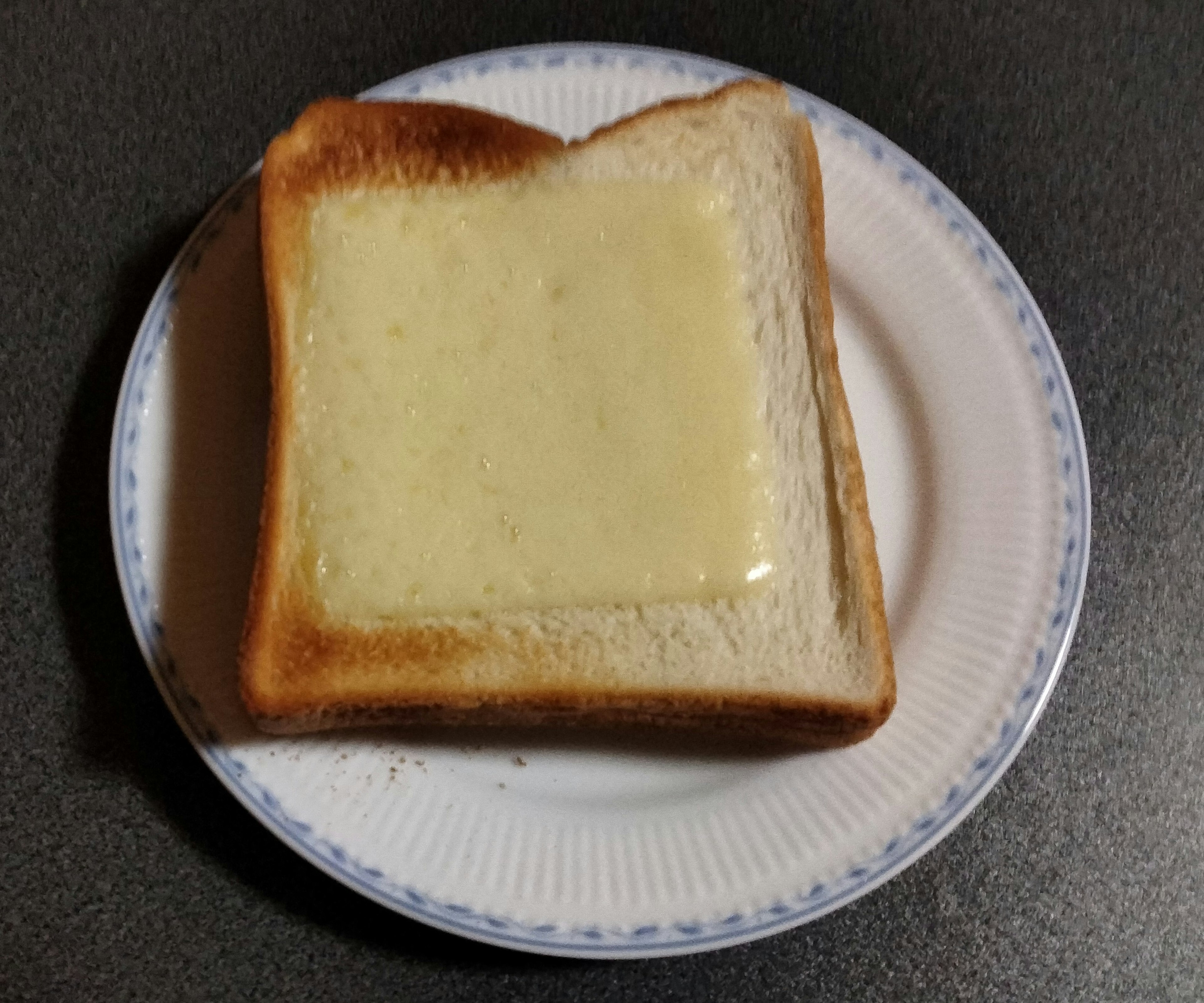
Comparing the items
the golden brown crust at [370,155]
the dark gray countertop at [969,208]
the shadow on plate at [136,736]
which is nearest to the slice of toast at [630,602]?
the golden brown crust at [370,155]

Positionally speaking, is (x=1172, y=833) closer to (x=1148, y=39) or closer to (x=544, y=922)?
(x=544, y=922)

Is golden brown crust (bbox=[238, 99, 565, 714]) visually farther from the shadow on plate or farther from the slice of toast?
the shadow on plate

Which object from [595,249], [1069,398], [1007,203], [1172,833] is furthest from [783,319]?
[1172,833]

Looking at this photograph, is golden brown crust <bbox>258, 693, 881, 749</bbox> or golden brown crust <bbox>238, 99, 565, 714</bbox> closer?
golden brown crust <bbox>258, 693, 881, 749</bbox>

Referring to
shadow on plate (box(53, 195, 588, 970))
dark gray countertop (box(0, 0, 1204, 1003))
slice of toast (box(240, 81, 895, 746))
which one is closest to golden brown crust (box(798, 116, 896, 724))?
slice of toast (box(240, 81, 895, 746))

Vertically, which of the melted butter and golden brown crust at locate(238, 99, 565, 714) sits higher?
golden brown crust at locate(238, 99, 565, 714)
